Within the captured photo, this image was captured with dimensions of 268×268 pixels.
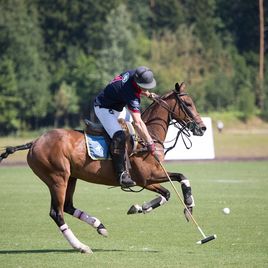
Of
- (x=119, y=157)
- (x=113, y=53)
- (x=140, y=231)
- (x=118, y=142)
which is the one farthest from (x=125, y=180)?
(x=113, y=53)

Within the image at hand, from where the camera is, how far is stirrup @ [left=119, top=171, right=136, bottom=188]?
14.4 m

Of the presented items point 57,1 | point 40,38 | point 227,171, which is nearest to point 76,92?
point 40,38

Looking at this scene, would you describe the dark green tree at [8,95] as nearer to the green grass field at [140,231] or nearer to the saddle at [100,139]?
the green grass field at [140,231]

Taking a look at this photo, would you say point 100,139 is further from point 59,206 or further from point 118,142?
point 59,206

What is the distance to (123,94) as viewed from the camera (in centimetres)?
1445

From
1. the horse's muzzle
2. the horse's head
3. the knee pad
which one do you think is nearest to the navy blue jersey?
the knee pad

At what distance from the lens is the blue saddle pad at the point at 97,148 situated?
1458cm

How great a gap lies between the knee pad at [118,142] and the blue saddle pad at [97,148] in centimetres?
15

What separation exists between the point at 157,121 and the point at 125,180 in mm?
1497

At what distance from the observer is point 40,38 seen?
276 feet

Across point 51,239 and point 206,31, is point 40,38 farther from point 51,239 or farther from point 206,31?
point 51,239

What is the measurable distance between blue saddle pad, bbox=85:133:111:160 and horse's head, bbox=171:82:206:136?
4.76 feet

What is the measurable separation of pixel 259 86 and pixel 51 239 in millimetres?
63620

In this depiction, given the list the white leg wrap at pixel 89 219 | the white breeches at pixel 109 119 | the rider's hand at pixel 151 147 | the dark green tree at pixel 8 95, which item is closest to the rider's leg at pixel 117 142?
the white breeches at pixel 109 119
